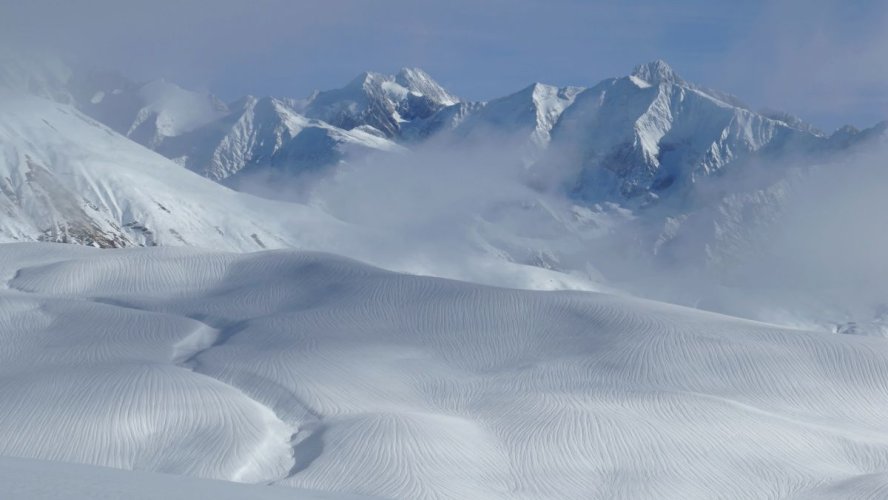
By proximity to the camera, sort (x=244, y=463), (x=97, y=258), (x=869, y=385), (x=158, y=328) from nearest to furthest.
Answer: (x=244, y=463) < (x=869, y=385) < (x=158, y=328) < (x=97, y=258)

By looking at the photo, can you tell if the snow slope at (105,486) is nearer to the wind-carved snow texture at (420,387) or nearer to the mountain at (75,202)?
the wind-carved snow texture at (420,387)

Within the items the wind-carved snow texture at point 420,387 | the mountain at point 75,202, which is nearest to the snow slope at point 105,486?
the wind-carved snow texture at point 420,387

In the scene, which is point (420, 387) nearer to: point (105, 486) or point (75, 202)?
point (105, 486)

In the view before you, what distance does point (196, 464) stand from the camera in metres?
36.9

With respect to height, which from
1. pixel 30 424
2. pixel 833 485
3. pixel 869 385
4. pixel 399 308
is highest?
pixel 869 385

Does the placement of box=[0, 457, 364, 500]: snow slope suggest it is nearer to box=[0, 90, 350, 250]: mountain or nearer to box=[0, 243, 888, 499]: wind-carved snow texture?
box=[0, 243, 888, 499]: wind-carved snow texture

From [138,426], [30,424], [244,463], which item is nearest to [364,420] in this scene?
[244,463]

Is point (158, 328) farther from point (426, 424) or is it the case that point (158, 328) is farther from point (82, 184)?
point (82, 184)

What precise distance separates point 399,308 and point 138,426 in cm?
1901

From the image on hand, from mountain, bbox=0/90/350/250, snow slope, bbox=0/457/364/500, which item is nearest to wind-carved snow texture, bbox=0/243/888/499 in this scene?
snow slope, bbox=0/457/364/500

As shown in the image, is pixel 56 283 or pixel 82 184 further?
pixel 82 184

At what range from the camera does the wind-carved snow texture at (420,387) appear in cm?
3800

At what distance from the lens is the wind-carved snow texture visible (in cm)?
3800

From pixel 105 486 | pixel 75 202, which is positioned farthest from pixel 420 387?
pixel 75 202
